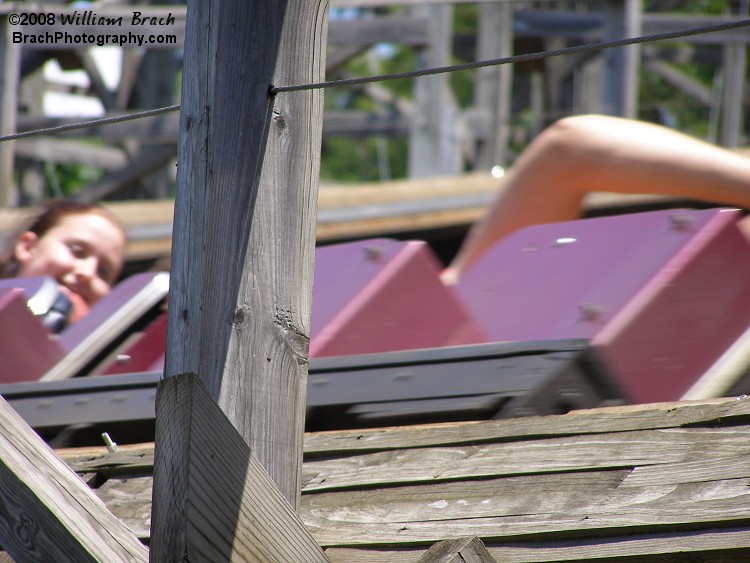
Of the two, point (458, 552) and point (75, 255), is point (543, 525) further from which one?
point (75, 255)

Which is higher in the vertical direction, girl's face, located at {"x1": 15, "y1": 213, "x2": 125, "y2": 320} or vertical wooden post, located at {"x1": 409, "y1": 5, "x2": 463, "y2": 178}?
vertical wooden post, located at {"x1": 409, "y1": 5, "x2": 463, "y2": 178}

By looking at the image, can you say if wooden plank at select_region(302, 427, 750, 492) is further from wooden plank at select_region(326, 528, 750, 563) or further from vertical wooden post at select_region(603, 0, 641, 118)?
vertical wooden post at select_region(603, 0, 641, 118)

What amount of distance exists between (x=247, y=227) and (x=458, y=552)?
534 millimetres

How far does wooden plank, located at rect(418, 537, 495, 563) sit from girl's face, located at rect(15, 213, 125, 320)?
209cm

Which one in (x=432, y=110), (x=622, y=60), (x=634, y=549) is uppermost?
(x=432, y=110)

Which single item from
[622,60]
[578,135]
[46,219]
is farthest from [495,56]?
[578,135]

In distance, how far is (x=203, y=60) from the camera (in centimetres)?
140

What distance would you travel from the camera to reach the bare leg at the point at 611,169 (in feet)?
6.90

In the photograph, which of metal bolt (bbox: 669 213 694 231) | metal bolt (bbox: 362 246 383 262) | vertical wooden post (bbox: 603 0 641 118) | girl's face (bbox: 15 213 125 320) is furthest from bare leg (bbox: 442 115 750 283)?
vertical wooden post (bbox: 603 0 641 118)

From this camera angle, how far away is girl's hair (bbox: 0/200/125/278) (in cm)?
327

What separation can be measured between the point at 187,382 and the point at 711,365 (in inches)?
47.8

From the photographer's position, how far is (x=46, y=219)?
10.8ft

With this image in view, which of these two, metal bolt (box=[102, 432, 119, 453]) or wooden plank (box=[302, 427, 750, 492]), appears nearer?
wooden plank (box=[302, 427, 750, 492])

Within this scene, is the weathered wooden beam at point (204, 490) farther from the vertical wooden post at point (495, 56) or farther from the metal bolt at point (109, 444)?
the vertical wooden post at point (495, 56)
